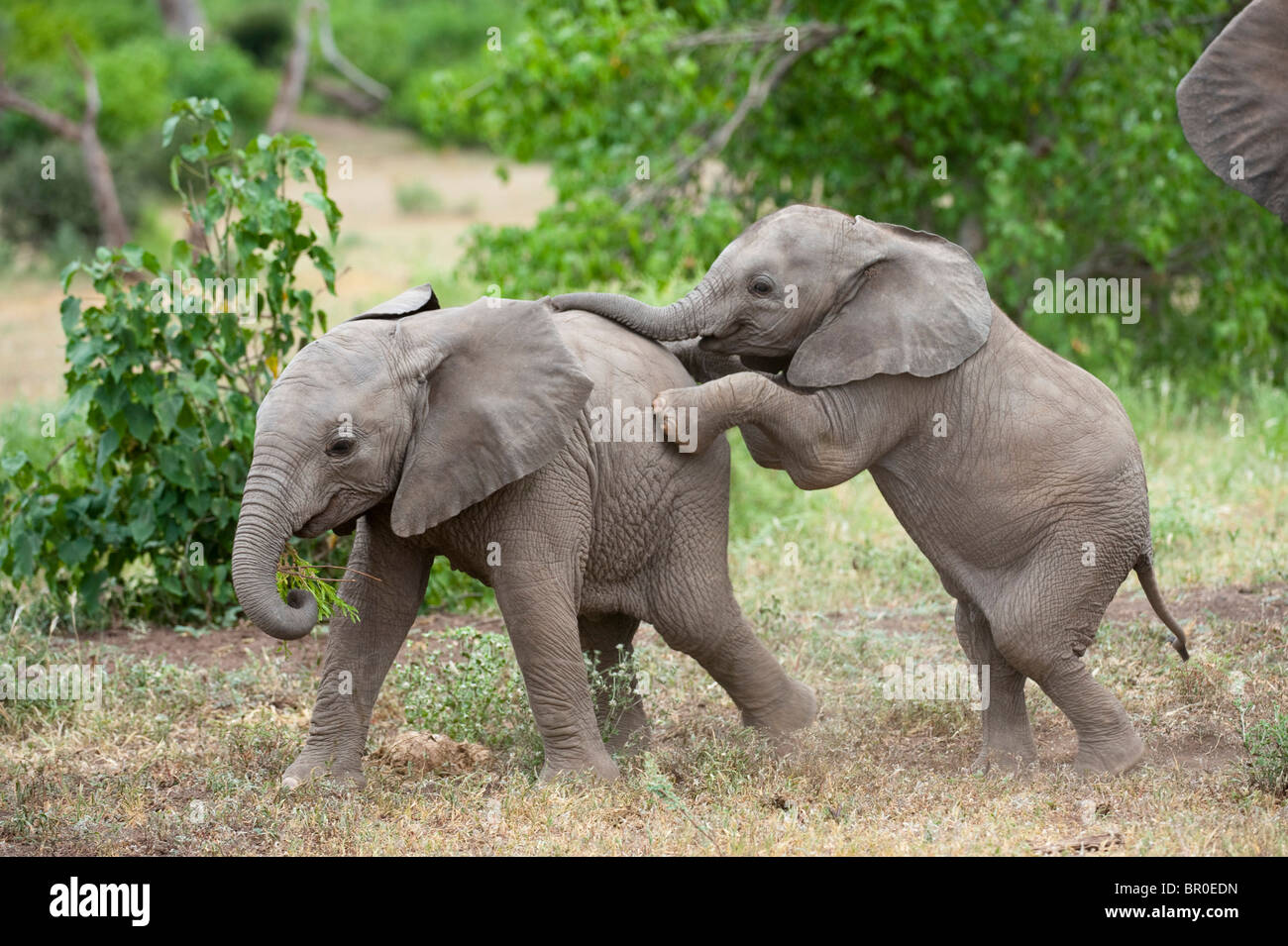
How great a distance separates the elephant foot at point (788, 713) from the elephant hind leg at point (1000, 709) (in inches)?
27.1

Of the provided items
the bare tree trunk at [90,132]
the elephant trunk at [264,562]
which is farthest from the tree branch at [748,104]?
the elephant trunk at [264,562]

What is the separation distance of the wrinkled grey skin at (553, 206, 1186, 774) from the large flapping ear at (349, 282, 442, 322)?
89 cm

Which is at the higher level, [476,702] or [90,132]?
[90,132]

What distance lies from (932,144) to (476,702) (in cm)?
732

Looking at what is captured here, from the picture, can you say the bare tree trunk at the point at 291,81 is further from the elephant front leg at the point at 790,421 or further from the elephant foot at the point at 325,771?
the elephant front leg at the point at 790,421

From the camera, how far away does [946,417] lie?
5867 mm

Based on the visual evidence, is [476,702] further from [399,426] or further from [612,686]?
[399,426]

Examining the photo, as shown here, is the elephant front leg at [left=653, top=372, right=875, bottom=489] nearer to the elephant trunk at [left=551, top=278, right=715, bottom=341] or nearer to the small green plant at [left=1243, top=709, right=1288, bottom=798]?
the elephant trunk at [left=551, top=278, right=715, bottom=341]

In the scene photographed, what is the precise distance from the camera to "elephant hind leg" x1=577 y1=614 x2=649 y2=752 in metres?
6.43

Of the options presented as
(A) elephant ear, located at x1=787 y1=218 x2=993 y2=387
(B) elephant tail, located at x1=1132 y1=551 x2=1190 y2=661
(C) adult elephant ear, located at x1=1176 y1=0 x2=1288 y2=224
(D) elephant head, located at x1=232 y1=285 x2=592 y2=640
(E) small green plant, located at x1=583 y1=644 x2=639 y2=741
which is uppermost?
(C) adult elephant ear, located at x1=1176 y1=0 x2=1288 y2=224

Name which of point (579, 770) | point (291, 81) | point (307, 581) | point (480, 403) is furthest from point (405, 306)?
point (291, 81)

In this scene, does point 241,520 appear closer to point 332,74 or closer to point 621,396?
point 621,396

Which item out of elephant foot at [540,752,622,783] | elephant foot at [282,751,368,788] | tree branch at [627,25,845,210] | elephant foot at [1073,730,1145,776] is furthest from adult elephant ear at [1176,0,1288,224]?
tree branch at [627,25,845,210]

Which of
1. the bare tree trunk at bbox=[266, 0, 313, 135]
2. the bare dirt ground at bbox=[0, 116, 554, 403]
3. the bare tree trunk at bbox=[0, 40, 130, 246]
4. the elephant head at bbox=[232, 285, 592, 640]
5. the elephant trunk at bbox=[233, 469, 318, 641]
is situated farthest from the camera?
the bare dirt ground at bbox=[0, 116, 554, 403]
